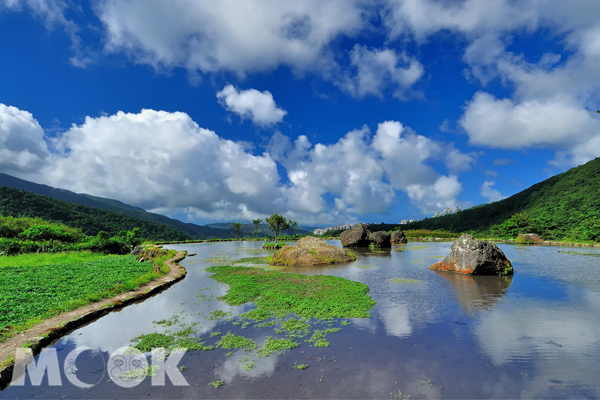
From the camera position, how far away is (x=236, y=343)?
7.95 metres

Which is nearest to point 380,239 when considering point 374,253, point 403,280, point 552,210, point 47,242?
point 374,253

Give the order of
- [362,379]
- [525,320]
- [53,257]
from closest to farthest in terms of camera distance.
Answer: [362,379] → [525,320] → [53,257]

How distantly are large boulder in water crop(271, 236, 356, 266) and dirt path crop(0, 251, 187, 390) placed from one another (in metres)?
12.9

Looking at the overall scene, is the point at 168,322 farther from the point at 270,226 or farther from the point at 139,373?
the point at 270,226

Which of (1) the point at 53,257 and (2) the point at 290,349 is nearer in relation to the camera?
(2) the point at 290,349

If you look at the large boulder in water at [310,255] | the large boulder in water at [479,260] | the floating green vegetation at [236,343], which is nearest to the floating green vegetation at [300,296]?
the floating green vegetation at [236,343]

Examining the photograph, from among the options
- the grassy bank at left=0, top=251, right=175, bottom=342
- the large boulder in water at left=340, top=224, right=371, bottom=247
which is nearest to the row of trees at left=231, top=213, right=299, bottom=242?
the large boulder in water at left=340, top=224, right=371, bottom=247

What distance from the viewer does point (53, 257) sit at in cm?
2862

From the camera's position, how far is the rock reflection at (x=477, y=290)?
39.1ft

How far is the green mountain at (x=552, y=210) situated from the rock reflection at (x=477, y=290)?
4466 cm

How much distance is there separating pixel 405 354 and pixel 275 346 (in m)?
3.57

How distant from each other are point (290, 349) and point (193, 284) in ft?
41.1

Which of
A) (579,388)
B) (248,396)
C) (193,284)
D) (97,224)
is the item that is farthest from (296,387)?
(97,224)

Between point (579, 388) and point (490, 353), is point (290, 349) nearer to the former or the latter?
point (490, 353)
